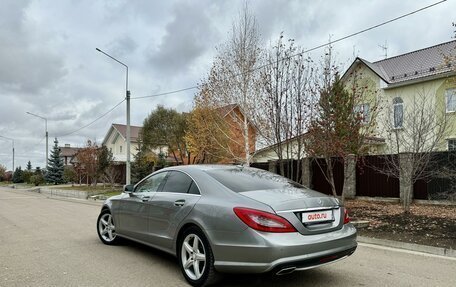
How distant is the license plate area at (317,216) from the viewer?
14.3 feet

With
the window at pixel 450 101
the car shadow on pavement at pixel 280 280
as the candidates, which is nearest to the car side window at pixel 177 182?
the car shadow on pavement at pixel 280 280

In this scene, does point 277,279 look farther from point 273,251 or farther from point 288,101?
point 288,101

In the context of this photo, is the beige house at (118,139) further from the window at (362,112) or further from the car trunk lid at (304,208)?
the car trunk lid at (304,208)

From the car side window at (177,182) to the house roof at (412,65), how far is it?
17.9 metres

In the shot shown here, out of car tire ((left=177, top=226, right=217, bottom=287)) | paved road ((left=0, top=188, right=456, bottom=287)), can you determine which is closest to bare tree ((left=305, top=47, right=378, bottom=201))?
paved road ((left=0, top=188, right=456, bottom=287))

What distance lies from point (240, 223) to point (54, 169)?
4652 centimetres

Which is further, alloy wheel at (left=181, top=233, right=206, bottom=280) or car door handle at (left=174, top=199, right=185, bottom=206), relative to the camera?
car door handle at (left=174, top=199, right=185, bottom=206)

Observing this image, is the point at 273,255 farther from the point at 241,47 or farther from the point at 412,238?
the point at 241,47

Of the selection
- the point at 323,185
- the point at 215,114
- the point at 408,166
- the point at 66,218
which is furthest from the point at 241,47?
the point at 66,218

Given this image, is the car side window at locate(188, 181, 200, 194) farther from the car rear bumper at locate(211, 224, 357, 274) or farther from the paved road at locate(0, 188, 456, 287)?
the paved road at locate(0, 188, 456, 287)

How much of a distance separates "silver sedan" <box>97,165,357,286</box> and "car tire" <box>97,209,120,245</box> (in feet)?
4.37

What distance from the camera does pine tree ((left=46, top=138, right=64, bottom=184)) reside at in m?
45.8

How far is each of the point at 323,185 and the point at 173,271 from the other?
1368cm

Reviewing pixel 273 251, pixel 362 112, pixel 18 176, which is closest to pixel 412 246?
pixel 273 251
